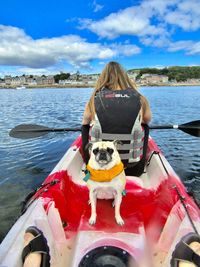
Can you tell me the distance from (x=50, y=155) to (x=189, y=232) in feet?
23.8

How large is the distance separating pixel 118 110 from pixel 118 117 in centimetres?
10

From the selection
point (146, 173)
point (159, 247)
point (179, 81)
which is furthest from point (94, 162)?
point (179, 81)

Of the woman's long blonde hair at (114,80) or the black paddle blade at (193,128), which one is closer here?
the woman's long blonde hair at (114,80)

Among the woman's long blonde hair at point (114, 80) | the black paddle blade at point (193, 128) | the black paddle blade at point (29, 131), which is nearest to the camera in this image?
the woman's long blonde hair at point (114, 80)

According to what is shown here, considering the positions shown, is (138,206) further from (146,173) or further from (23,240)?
(23,240)

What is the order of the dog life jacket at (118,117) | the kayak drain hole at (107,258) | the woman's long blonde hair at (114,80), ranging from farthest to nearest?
the woman's long blonde hair at (114,80) → the dog life jacket at (118,117) → the kayak drain hole at (107,258)

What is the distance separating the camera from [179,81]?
15300 centimetres

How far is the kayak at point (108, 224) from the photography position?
2861mm

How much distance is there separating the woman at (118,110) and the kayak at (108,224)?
59 cm

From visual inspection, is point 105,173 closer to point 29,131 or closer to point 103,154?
point 103,154

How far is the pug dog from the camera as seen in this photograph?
3.27 metres

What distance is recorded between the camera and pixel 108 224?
3521mm

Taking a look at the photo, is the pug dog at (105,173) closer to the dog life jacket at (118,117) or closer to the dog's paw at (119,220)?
the dog's paw at (119,220)

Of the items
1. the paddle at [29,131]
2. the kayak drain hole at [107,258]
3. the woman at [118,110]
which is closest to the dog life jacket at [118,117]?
the woman at [118,110]
